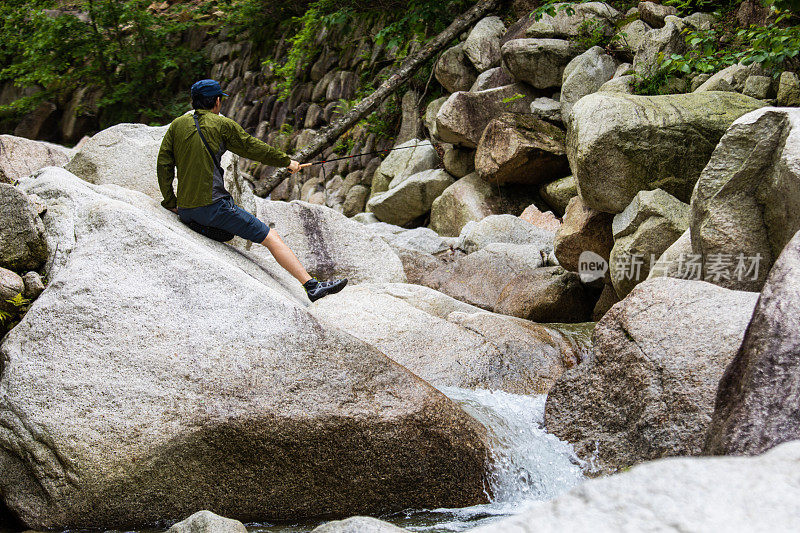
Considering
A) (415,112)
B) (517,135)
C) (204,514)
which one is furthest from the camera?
(415,112)

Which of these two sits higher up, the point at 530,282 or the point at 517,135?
the point at 517,135

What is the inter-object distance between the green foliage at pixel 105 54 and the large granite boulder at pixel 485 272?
1799 cm

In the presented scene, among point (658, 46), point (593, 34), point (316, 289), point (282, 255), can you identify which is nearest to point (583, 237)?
point (658, 46)

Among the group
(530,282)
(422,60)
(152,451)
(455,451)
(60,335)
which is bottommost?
(530,282)

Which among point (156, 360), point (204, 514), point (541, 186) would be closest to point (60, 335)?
point (156, 360)

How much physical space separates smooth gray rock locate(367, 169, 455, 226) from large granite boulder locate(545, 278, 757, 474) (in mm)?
10140

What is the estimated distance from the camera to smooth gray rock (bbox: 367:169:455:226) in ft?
48.3

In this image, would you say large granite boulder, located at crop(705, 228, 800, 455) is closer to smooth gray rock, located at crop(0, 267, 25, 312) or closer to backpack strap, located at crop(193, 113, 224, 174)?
smooth gray rock, located at crop(0, 267, 25, 312)

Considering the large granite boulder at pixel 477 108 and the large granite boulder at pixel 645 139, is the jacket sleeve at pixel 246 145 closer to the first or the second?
the large granite boulder at pixel 645 139

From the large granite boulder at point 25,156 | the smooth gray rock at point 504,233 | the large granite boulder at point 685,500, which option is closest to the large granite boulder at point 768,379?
the large granite boulder at point 685,500

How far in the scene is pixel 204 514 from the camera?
310 centimetres

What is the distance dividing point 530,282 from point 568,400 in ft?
14.2

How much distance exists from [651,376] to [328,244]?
549 centimetres

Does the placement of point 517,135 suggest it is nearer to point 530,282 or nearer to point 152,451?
point 530,282
